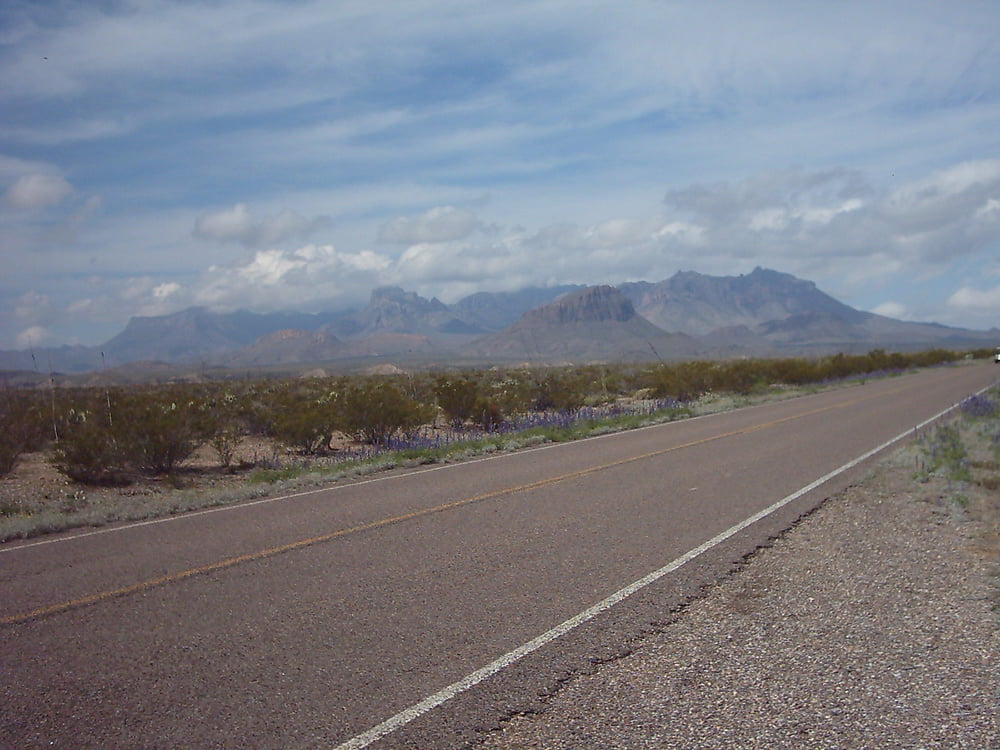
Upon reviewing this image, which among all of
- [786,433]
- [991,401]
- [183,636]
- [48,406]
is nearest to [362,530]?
[183,636]

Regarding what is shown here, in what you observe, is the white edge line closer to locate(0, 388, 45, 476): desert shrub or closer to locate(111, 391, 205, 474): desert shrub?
locate(111, 391, 205, 474): desert shrub

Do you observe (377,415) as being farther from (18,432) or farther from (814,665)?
(814,665)

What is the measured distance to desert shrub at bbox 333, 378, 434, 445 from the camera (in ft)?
70.0

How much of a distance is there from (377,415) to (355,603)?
1528cm

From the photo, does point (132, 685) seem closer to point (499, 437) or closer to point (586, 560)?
point (586, 560)

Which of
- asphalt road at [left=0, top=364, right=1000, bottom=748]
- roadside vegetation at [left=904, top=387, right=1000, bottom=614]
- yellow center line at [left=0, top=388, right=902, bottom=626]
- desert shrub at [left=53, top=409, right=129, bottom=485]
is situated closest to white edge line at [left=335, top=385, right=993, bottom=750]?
asphalt road at [left=0, top=364, right=1000, bottom=748]

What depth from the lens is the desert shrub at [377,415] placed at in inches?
840

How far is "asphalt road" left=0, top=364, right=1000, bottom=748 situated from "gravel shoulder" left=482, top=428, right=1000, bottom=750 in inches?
12.9

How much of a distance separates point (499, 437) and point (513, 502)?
28.4 feet

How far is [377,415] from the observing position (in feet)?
70.6

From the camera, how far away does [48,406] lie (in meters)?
25.1

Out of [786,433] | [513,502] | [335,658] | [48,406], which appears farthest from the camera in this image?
[48,406]

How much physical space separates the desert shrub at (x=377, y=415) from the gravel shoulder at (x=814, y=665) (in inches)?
575

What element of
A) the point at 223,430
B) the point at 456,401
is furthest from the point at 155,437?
the point at 456,401
